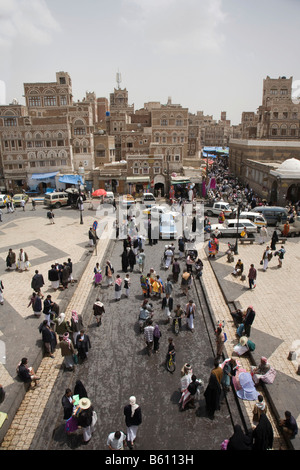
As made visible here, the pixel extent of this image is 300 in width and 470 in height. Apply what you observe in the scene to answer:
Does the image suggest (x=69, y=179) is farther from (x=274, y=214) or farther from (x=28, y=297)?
(x=28, y=297)

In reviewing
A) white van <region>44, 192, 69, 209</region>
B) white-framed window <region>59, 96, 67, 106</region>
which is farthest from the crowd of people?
white-framed window <region>59, 96, 67, 106</region>

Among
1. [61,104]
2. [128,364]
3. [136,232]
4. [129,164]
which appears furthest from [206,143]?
[128,364]

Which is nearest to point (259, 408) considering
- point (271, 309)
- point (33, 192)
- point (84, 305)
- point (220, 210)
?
point (271, 309)

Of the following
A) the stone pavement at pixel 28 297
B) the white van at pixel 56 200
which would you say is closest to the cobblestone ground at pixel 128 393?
the stone pavement at pixel 28 297

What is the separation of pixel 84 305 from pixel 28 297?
8.67 ft

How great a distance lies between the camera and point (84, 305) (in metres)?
13.1

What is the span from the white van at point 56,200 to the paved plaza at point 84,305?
770 centimetres

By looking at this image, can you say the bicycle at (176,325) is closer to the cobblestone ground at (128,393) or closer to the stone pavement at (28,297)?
the cobblestone ground at (128,393)

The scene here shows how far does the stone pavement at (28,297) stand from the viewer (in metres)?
8.05

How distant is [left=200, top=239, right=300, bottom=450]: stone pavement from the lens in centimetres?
849

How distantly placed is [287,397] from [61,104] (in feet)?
157

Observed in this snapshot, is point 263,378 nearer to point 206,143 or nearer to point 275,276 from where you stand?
point 275,276

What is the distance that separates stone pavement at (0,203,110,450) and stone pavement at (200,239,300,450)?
18.4ft

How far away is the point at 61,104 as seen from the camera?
46.5 m
